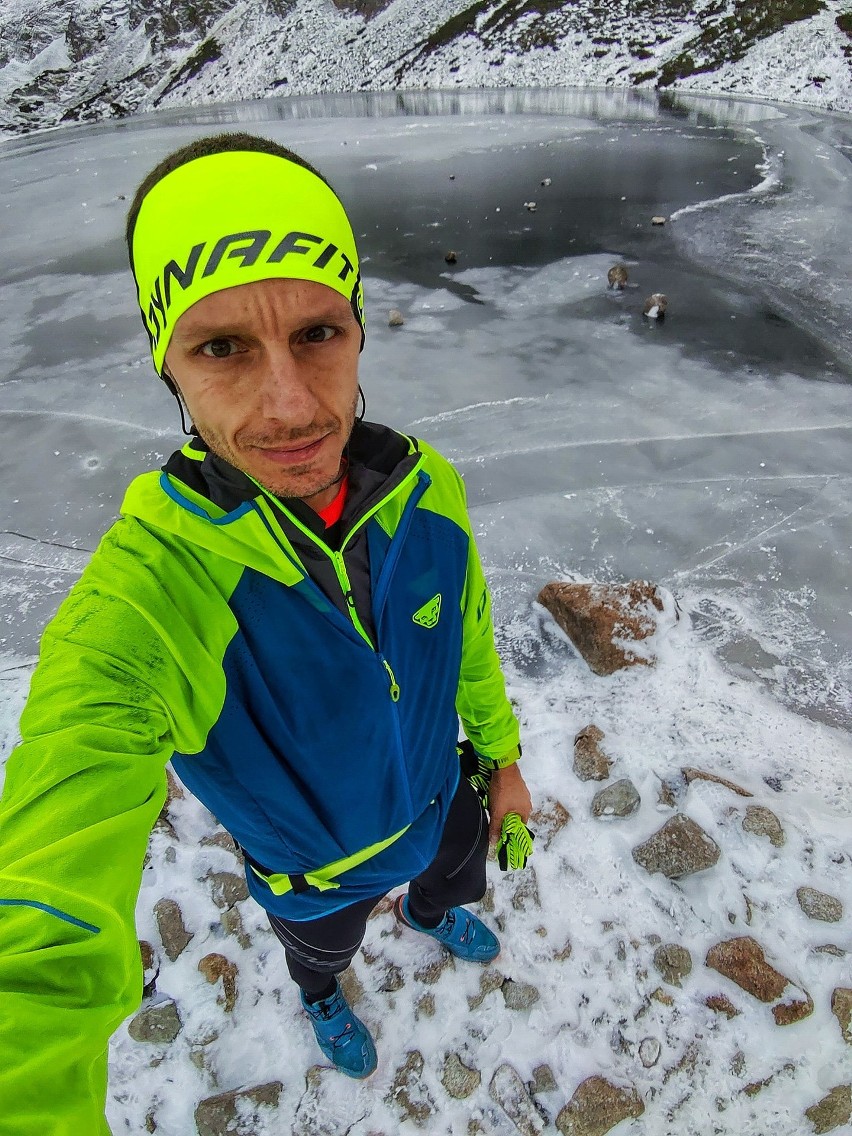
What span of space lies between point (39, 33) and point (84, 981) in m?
73.2

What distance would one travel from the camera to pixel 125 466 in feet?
16.4

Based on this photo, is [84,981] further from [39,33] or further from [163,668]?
[39,33]

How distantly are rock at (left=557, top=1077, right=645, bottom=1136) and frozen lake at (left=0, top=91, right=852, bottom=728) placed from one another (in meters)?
1.72

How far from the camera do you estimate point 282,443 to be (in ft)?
3.69

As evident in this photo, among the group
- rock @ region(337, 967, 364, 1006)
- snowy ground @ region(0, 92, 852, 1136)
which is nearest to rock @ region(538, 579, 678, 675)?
snowy ground @ region(0, 92, 852, 1136)

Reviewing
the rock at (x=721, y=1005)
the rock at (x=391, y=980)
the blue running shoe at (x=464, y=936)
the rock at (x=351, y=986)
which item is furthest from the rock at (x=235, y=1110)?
the rock at (x=721, y=1005)

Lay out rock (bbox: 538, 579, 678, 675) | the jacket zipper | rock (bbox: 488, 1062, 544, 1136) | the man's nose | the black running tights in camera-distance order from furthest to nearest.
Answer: rock (bbox: 538, 579, 678, 675) < rock (bbox: 488, 1062, 544, 1136) < the black running tights < the jacket zipper < the man's nose

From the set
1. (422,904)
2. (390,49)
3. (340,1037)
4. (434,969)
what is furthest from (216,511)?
(390,49)

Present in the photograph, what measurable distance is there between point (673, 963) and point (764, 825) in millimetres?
641

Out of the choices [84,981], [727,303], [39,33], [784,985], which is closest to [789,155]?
[727,303]

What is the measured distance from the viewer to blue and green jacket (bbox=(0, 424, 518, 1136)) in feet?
2.73

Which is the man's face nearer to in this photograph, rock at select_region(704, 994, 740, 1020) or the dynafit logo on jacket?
the dynafit logo on jacket

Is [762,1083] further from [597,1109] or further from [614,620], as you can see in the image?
[614,620]

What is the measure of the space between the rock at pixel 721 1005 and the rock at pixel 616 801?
2.09ft
